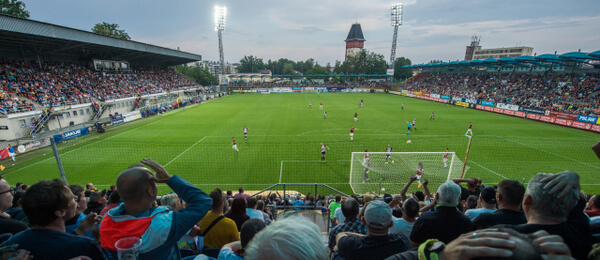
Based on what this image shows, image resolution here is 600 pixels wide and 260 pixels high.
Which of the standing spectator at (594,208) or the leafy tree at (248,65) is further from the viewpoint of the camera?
the leafy tree at (248,65)

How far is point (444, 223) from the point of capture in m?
2.98

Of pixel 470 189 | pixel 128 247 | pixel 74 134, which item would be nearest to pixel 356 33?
pixel 74 134

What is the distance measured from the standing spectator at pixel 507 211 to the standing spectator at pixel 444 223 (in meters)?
0.41

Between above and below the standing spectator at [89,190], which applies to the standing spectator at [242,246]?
above

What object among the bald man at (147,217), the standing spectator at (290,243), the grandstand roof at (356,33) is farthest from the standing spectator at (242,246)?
the grandstand roof at (356,33)

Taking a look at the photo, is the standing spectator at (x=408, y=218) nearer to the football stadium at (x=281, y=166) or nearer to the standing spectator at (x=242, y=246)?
the football stadium at (x=281, y=166)

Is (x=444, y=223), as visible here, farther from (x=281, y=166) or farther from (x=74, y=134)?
(x=74, y=134)

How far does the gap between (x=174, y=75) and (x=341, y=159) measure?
192 feet

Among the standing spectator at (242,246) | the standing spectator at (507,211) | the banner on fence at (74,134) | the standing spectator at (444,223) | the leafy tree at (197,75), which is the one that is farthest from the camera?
the leafy tree at (197,75)

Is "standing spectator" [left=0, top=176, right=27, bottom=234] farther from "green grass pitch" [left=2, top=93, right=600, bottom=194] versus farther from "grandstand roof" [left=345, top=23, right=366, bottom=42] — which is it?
"grandstand roof" [left=345, top=23, right=366, bottom=42]

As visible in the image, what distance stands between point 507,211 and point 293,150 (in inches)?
629

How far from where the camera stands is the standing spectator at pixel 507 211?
125 inches

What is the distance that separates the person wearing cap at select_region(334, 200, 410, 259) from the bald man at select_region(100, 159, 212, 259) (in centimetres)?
159

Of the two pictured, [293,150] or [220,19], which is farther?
[220,19]
